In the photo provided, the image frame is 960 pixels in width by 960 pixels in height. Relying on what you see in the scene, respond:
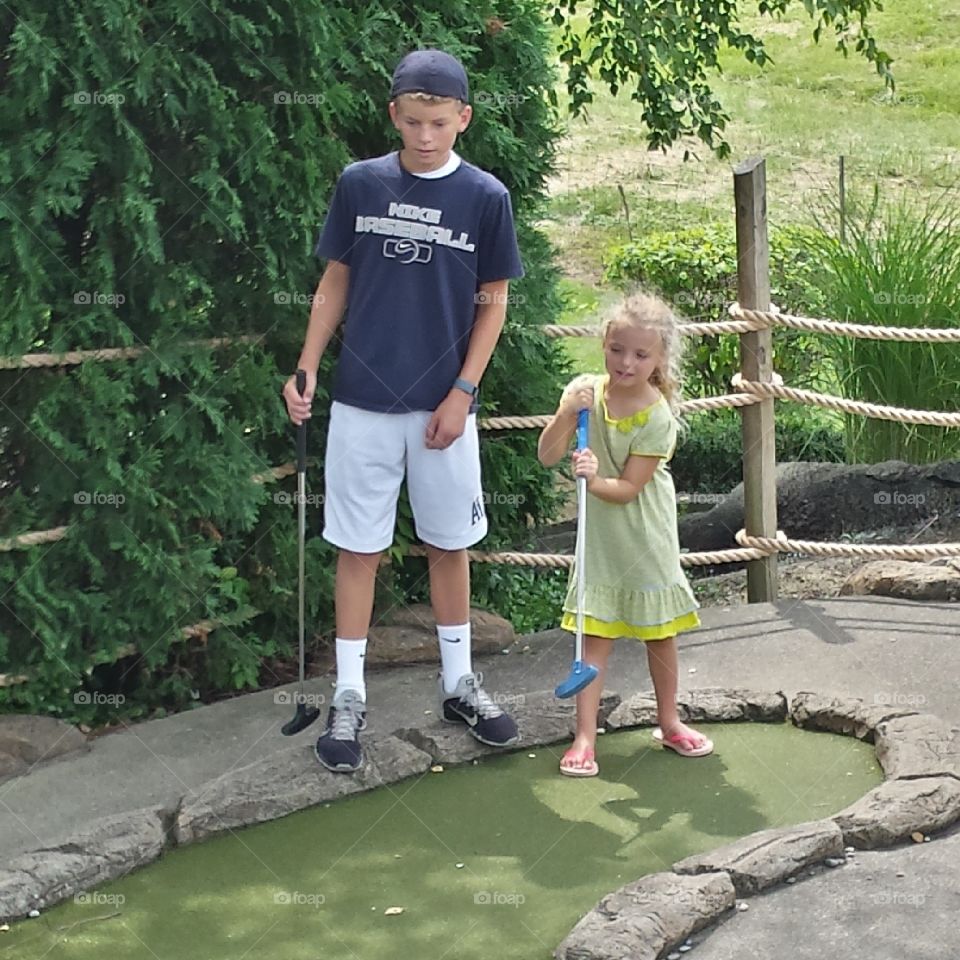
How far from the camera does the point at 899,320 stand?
24.2 ft

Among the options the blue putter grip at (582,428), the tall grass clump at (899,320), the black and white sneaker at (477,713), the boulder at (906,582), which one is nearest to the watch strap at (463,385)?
the blue putter grip at (582,428)

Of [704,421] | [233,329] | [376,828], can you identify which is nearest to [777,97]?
[704,421]

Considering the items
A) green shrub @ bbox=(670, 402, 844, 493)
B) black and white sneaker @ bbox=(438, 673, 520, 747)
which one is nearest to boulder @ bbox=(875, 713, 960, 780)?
black and white sneaker @ bbox=(438, 673, 520, 747)

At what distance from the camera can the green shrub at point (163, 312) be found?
182 inches

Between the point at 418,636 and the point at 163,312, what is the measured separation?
129 centimetres

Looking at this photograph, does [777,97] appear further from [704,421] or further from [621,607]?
[621,607]

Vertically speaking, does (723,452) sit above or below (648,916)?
above

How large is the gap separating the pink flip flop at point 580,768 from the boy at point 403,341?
0.21 m

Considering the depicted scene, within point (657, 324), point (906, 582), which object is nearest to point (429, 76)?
point (657, 324)

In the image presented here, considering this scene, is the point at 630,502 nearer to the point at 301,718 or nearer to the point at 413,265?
the point at 413,265

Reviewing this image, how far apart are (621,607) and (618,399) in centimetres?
52

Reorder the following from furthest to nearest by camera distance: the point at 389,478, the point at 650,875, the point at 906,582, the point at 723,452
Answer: the point at 723,452 → the point at 906,582 → the point at 389,478 → the point at 650,875

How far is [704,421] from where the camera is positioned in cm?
920

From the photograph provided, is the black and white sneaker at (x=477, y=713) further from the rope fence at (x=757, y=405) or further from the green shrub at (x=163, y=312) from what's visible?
the rope fence at (x=757, y=405)
